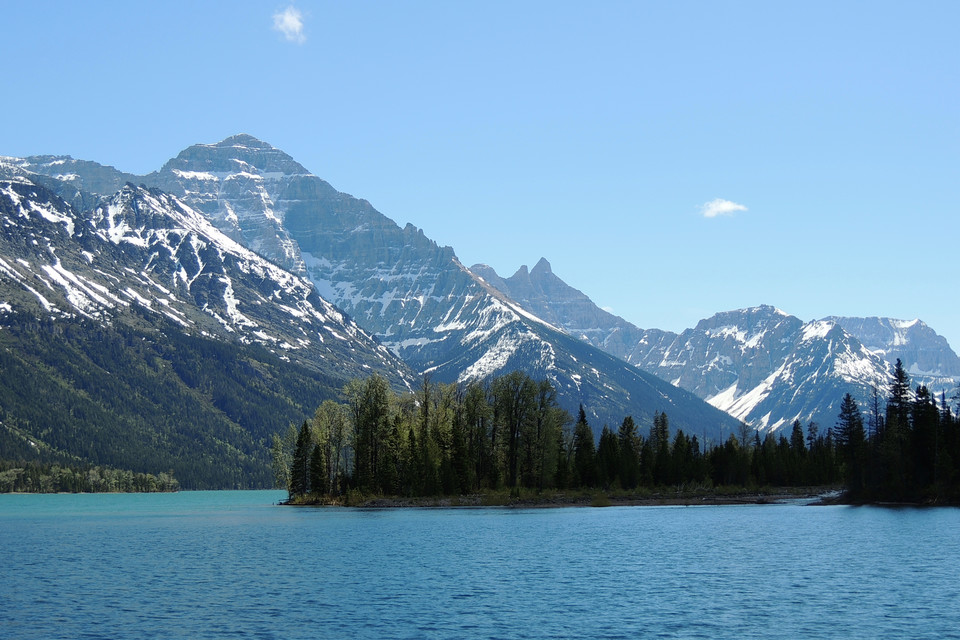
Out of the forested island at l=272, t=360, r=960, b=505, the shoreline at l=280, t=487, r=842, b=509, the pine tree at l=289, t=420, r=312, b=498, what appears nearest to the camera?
the forested island at l=272, t=360, r=960, b=505

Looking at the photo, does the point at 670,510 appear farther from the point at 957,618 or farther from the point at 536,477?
the point at 957,618

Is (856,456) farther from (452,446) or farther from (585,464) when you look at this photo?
(452,446)

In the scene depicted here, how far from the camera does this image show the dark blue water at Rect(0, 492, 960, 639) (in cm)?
4628

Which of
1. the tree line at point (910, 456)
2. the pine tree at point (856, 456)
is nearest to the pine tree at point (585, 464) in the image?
the tree line at point (910, 456)

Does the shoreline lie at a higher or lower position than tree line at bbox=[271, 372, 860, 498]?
lower

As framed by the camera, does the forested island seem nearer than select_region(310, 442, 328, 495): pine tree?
Yes

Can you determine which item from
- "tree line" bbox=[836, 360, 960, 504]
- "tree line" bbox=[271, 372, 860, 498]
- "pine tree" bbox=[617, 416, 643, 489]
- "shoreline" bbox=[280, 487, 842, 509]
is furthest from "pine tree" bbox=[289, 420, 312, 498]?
"tree line" bbox=[836, 360, 960, 504]

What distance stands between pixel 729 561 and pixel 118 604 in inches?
1700

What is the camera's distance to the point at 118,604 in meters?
52.6

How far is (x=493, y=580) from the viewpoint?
62344 mm

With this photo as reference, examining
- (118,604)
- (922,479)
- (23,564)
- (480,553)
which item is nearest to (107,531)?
(23,564)

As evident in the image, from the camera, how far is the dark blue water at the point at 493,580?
46.3 meters

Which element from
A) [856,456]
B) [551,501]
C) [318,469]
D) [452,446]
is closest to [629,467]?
[551,501]

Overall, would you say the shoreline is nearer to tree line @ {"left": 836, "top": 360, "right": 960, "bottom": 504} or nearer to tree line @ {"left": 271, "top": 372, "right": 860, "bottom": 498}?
tree line @ {"left": 271, "top": 372, "right": 860, "bottom": 498}
